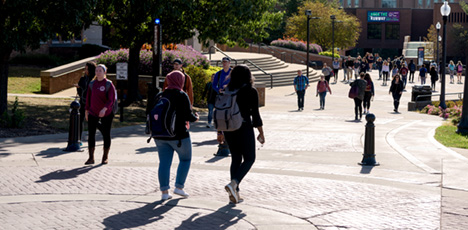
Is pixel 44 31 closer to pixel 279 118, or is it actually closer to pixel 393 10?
pixel 279 118

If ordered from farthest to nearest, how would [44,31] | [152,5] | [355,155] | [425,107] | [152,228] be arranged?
1. [425,107]
2. [152,5]
3. [44,31]
4. [355,155]
5. [152,228]

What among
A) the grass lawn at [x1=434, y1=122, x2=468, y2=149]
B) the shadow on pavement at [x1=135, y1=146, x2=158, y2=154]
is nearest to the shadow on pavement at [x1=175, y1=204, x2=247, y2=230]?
the shadow on pavement at [x1=135, y1=146, x2=158, y2=154]

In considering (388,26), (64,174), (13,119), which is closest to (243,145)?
(64,174)

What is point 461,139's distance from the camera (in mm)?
15500

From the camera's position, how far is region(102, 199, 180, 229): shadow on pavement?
284 inches

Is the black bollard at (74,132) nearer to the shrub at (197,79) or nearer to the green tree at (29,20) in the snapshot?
the green tree at (29,20)

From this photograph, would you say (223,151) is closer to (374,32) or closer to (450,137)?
(450,137)

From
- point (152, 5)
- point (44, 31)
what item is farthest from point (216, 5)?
point (44, 31)

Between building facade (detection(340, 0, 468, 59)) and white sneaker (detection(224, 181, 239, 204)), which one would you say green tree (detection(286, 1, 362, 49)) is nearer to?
building facade (detection(340, 0, 468, 59))

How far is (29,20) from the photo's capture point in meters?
15.8

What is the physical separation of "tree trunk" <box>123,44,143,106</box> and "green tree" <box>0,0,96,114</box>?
225 inches

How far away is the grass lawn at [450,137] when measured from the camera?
14462 millimetres

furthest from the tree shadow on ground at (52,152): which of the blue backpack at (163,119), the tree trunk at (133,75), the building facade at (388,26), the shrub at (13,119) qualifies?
the building facade at (388,26)

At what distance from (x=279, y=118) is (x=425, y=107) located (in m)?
8.76
